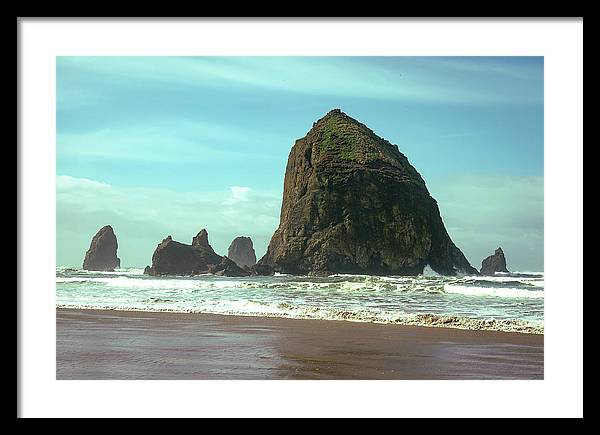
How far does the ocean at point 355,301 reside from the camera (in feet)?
24.8

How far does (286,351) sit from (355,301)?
4629 millimetres

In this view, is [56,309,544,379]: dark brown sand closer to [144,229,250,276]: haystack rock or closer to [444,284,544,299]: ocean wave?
[444,284,544,299]: ocean wave

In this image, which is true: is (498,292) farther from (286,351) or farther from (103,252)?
(103,252)

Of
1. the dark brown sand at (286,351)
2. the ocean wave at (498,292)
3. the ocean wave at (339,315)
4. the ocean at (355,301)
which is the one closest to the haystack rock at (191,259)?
the ocean at (355,301)

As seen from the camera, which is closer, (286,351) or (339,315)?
(286,351)

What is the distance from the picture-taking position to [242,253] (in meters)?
25.8

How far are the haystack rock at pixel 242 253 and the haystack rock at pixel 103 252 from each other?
15.1 ft

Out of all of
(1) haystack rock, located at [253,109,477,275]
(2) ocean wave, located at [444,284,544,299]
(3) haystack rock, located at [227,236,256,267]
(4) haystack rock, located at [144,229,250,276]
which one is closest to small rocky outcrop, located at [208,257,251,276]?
(4) haystack rock, located at [144,229,250,276]

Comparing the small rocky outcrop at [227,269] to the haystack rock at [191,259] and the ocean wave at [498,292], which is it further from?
the ocean wave at [498,292]

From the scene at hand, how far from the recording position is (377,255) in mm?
22766

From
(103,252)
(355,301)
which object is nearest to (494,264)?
(355,301)
